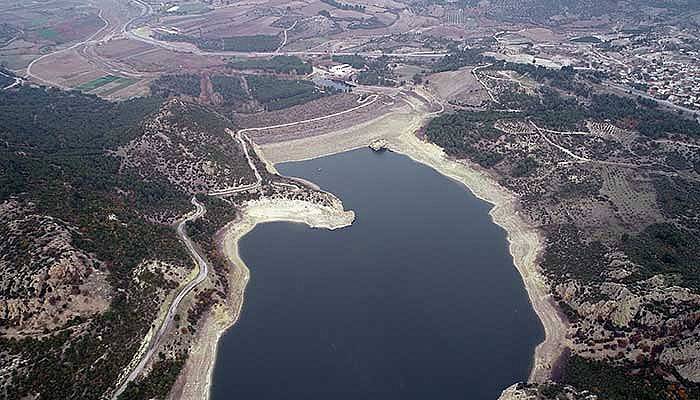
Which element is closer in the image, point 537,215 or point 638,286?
point 638,286

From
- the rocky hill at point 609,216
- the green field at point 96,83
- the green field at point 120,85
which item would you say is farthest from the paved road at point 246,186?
the green field at point 96,83

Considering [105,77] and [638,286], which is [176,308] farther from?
[105,77]

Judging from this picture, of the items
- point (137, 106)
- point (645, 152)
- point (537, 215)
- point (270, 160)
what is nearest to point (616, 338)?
point (537, 215)

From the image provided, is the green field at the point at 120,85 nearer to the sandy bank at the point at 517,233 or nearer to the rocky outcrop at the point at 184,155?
the rocky outcrop at the point at 184,155

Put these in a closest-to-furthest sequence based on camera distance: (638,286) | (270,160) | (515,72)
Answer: (638,286) < (270,160) < (515,72)

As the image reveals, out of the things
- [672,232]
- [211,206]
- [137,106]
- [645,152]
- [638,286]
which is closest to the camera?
[638,286]

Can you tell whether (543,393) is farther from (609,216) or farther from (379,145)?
(379,145)

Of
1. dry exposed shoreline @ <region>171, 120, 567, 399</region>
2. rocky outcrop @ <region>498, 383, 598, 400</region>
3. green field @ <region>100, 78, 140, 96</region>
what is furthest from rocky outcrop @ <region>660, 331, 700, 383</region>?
green field @ <region>100, 78, 140, 96</region>

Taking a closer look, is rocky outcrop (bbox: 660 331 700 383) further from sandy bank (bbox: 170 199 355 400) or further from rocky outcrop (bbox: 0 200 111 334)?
rocky outcrop (bbox: 0 200 111 334)
